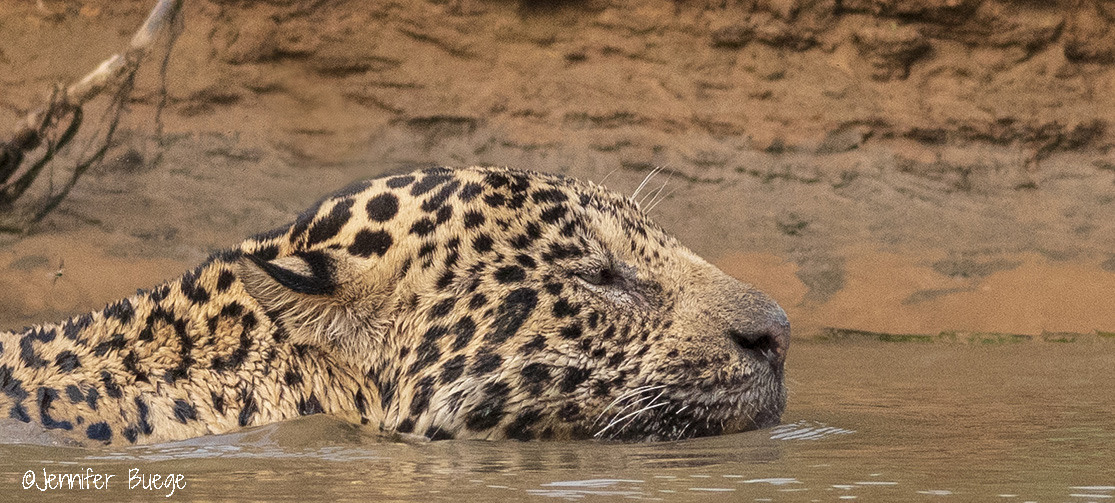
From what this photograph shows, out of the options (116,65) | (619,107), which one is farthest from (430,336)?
(619,107)

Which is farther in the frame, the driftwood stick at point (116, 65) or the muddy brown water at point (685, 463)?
the driftwood stick at point (116, 65)

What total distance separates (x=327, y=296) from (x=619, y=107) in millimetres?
7400

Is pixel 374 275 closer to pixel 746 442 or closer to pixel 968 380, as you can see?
pixel 746 442

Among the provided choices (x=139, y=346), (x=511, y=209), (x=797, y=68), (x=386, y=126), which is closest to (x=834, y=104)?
(x=797, y=68)

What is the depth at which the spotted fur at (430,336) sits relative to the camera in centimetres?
427

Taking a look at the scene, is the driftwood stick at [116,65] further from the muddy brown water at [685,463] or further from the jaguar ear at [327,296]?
the muddy brown water at [685,463]

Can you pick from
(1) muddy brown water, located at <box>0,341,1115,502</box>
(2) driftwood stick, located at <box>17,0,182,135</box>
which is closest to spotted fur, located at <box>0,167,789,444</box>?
(1) muddy brown water, located at <box>0,341,1115,502</box>

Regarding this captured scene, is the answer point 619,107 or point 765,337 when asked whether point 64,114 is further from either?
point 765,337

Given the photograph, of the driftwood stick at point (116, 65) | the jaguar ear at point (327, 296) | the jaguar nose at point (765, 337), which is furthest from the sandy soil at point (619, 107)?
the jaguar ear at point (327, 296)

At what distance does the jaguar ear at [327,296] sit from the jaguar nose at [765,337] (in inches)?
47.5

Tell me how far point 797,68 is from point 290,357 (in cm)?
796

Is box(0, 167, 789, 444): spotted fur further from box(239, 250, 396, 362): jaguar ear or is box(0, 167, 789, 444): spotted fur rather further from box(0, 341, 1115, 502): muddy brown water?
box(0, 341, 1115, 502): muddy brown water

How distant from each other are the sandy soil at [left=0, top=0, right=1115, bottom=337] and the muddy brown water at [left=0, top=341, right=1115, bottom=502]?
226 inches

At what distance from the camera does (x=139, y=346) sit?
434 centimetres
